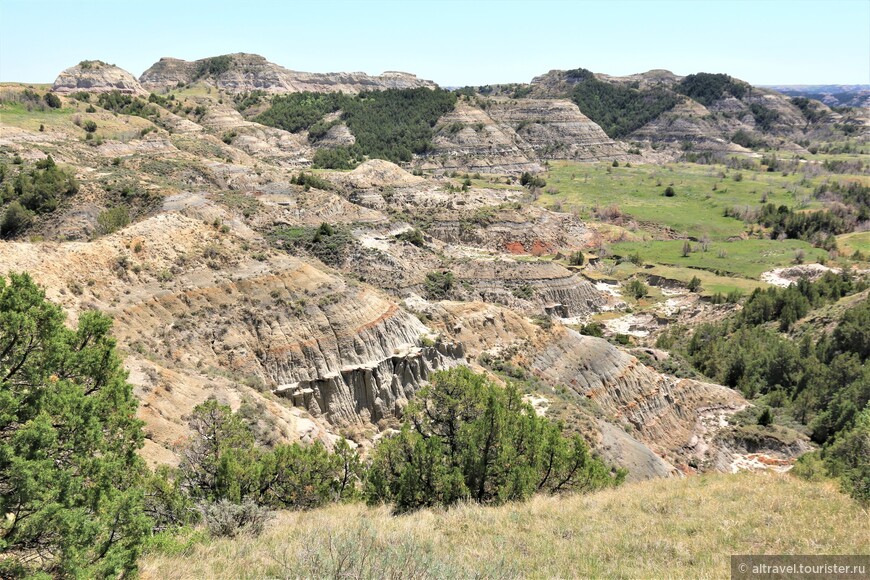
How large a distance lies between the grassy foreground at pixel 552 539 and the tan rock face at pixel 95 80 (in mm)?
129648

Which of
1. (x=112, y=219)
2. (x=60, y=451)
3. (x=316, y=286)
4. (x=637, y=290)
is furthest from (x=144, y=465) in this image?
(x=637, y=290)

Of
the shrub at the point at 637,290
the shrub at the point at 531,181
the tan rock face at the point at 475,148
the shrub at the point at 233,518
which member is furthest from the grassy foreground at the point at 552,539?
the tan rock face at the point at 475,148

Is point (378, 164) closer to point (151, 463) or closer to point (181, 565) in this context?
point (151, 463)

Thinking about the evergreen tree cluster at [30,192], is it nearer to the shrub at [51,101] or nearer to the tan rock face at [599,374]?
the tan rock face at [599,374]

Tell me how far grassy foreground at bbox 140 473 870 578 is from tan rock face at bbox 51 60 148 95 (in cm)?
12965

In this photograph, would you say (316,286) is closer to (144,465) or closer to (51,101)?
(144,465)

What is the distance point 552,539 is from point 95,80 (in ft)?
459

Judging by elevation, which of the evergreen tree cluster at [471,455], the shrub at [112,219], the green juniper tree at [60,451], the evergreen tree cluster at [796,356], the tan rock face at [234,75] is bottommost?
the evergreen tree cluster at [796,356]

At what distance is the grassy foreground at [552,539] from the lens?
1168 centimetres

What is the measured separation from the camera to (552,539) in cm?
1406

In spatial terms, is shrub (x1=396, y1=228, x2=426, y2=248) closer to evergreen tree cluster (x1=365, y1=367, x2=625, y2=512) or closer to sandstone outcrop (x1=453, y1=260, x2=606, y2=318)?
sandstone outcrop (x1=453, y1=260, x2=606, y2=318)

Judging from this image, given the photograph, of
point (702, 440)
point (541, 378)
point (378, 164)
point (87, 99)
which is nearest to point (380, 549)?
point (541, 378)

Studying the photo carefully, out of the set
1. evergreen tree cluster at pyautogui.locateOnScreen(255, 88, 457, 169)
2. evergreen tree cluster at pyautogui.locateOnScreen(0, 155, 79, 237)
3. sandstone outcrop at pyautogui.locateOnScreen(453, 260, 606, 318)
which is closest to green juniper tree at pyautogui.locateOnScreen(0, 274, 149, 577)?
evergreen tree cluster at pyautogui.locateOnScreen(0, 155, 79, 237)

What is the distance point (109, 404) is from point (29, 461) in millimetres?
3171
